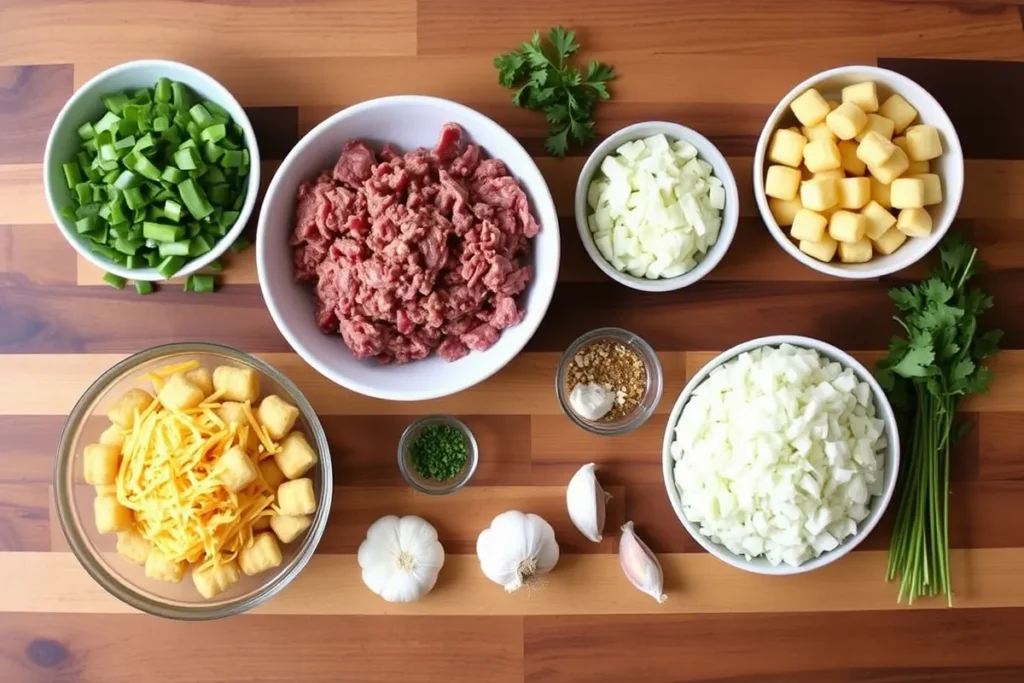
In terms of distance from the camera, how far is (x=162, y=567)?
5.03 ft

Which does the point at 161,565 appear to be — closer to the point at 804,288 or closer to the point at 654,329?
the point at 654,329

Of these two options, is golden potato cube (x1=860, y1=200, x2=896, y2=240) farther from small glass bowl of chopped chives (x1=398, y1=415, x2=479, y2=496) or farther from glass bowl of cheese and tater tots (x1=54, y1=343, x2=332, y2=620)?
glass bowl of cheese and tater tots (x1=54, y1=343, x2=332, y2=620)

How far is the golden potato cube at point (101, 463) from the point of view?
1522 mm

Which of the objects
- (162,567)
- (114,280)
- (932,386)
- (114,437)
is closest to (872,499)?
(932,386)

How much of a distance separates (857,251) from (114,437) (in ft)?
4.90

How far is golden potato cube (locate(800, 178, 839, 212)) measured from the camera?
1607mm

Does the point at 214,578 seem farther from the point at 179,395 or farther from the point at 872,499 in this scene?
the point at 872,499

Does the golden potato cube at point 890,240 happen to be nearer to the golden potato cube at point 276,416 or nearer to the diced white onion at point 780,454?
the diced white onion at point 780,454

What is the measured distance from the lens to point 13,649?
5.77ft

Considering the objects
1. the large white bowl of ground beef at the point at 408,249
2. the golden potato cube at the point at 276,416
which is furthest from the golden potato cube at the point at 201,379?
the large white bowl of ground beef at the point at 408,249

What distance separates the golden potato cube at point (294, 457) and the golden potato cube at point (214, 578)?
202mm

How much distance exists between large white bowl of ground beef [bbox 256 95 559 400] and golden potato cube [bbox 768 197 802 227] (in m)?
0.47

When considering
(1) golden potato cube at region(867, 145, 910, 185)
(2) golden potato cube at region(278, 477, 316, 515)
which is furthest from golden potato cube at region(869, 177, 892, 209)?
(2) golden potato cube at region(278, 477, 316, 515)

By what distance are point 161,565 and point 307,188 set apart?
0.75 metres
